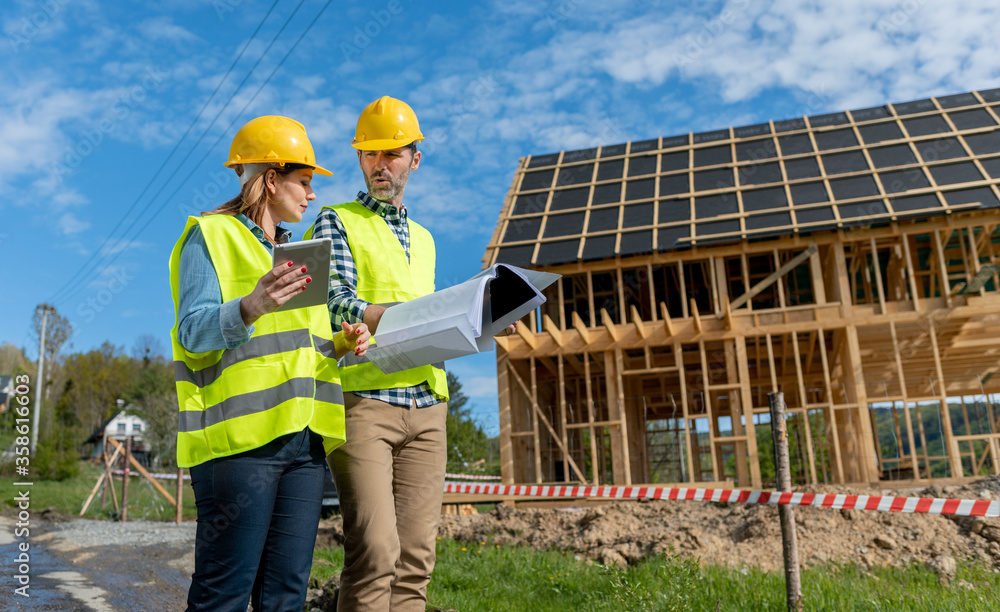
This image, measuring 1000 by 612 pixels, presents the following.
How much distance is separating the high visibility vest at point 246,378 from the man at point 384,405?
0.70 ft

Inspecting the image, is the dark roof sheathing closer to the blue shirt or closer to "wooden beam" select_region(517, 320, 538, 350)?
"wooden beam" select_region(517, 320, 538, 350)

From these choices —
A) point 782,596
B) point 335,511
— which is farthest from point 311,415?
point 335,511

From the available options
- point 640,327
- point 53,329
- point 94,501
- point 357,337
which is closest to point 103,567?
point 357,337

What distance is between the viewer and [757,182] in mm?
15156

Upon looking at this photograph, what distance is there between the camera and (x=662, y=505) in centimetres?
1073

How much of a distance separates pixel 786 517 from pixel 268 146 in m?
4.55

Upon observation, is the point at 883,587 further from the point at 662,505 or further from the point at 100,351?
the point at 100,351

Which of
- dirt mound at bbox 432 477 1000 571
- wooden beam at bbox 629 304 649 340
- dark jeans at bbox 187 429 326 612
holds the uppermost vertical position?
wooden beam at bbox 629 304 649 340

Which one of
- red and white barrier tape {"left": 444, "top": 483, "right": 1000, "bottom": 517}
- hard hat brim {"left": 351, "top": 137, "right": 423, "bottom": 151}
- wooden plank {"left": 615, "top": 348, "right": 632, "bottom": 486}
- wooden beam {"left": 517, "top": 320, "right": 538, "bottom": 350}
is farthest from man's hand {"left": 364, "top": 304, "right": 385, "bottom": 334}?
wooden plank {"left": 615, "top": 348, "right": 632, "bottom": 486}

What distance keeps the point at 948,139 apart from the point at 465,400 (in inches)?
1132

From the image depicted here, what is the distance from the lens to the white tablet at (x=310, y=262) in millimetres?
1852

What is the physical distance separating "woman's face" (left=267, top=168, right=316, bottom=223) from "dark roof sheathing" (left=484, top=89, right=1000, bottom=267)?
11.7m

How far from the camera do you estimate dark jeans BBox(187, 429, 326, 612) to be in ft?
6.25

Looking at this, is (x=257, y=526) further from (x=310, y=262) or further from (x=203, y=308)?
(x=310, y=262)
